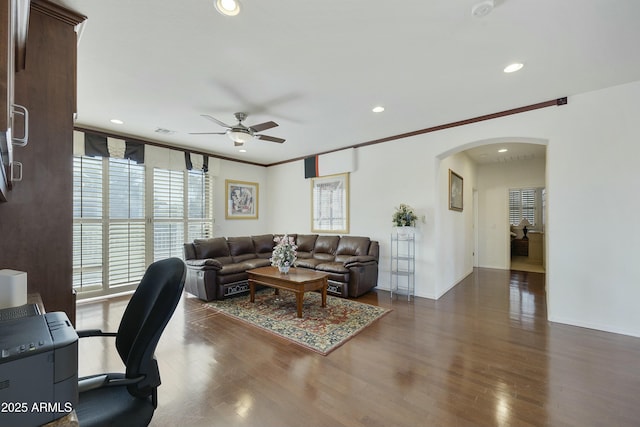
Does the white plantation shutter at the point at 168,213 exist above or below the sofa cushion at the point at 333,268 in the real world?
above

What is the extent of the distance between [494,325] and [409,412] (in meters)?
2.14

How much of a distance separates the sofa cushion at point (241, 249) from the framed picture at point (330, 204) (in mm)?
1488

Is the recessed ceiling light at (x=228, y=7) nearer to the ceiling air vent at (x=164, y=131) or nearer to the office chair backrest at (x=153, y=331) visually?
the office chair backrest at (x=153, y=331)

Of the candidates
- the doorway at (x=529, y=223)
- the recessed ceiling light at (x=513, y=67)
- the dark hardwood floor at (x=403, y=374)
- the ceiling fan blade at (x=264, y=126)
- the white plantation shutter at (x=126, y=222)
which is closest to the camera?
the dark hardwood floor at (x=403, y=374)

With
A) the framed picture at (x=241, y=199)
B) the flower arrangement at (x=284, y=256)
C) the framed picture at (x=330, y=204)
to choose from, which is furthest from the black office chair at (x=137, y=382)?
the framed picture at (x=241, y=199)

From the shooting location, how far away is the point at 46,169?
178 cm

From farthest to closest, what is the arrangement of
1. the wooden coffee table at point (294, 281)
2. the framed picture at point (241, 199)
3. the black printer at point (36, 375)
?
the framed picture at point (241, 199) → the wooden coffee table at point (294, 281) → the black printer at point (36, 375)

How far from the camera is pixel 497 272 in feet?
21.3

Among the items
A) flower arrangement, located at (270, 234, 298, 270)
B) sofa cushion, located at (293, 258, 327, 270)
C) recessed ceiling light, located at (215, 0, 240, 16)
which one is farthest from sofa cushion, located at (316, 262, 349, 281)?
recessed ceiling light, located at (215, 0, 240, 16)

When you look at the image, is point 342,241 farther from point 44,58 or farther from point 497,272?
point 44,58

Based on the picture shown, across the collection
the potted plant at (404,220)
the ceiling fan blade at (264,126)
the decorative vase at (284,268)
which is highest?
the ceiling fan blade at (264,126)

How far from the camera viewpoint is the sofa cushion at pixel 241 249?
17.6ft

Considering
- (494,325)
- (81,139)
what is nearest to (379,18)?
(494,325)

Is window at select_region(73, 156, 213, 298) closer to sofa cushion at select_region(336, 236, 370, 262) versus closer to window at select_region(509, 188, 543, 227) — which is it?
sofa cushion at select_region(336, 236, 370, 262)
